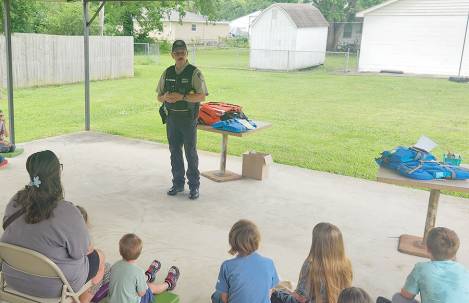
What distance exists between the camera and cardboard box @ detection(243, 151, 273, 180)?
22.0ft

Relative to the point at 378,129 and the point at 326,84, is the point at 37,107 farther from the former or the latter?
the point at 326,84

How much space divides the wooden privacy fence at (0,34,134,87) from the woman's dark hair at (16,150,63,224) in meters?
13.7

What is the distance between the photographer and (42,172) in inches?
103

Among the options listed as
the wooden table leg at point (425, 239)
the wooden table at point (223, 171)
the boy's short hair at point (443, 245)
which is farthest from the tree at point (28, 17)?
the boy's short hair at point (443, 245)

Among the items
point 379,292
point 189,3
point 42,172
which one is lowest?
point 379,292

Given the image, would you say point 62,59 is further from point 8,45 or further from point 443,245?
point 443,245

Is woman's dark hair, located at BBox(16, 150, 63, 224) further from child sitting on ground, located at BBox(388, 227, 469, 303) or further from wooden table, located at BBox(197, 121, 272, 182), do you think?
wooden table, located at BBox(197, 121, 272, 182)

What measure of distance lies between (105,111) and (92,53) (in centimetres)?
689

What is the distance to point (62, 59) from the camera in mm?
17016

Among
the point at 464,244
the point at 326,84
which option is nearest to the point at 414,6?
the point at 326,84

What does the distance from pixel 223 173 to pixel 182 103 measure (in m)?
1.61

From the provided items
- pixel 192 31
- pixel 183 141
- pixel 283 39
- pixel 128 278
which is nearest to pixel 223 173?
pixel 183 141

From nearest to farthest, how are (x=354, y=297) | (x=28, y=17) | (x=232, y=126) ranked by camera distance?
(x=354, y=297), (x=232, y=126), (x=28, y=17)

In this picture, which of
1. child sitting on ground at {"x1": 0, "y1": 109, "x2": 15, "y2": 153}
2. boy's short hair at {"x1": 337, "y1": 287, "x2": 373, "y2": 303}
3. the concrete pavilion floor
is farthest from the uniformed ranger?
boy's short hair at {"x1": 337, "y1": 287, "x2": 373, "y2": 303}
